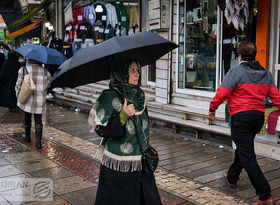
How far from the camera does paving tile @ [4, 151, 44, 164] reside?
6.36m

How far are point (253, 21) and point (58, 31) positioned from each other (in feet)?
32.3

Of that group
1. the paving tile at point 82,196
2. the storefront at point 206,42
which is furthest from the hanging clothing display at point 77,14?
the paving tile at point 82,196

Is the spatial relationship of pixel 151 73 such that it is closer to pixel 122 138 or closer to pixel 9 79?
pixel 9 79

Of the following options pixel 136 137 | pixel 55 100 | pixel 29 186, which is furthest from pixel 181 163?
pixel 55 100

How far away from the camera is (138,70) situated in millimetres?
3355

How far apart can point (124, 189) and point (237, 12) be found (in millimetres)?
4151

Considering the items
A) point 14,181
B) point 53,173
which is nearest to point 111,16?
point 53,173

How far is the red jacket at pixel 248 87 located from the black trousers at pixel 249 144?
9 centimetres

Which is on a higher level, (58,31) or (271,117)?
(58,31)

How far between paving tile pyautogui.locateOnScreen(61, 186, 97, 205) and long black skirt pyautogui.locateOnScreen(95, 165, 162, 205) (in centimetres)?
135

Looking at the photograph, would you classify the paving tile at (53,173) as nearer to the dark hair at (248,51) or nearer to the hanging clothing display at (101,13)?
the dark hair at (248,51)

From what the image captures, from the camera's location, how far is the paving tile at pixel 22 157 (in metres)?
6.36

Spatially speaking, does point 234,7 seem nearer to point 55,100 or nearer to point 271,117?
point 271,117

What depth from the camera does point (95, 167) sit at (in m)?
5.97
